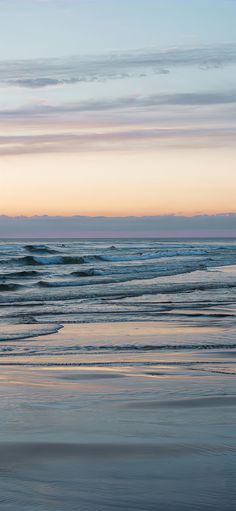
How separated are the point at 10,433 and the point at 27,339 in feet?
19.4

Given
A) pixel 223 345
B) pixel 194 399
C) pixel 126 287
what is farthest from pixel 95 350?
pixel 126 287

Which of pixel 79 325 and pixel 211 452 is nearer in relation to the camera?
pixel 211 452

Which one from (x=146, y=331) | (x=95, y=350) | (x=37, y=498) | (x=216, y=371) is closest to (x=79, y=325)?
(x=146, y=331)

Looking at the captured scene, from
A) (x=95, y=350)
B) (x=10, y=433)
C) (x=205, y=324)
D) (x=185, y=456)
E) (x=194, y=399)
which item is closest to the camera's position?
(x=185, y=456)

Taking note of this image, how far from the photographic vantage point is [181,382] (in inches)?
291

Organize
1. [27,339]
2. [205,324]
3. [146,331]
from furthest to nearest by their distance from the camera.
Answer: [205,324] < [146,331] < [27,339]

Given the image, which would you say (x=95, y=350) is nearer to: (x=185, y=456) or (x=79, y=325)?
(x=79, y=325)

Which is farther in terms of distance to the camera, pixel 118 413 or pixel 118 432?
pixel 118 413

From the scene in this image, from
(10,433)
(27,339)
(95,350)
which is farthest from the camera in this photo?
(27,339)

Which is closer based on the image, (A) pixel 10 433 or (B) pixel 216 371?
(A) pixel 10 433

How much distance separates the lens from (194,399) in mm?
6531

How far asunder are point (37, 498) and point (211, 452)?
4.49ft

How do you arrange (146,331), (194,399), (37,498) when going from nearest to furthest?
1. (37,498)
2. (194,399)
3. (146,331)

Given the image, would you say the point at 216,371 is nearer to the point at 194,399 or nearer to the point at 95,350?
the point at 194,399
